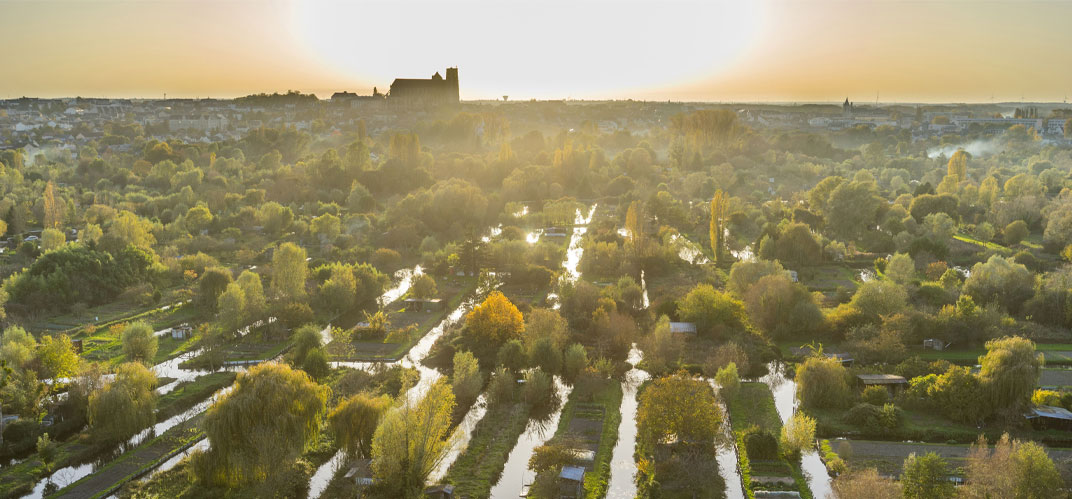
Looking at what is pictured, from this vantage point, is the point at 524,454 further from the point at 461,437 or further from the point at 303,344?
the point at 303,344

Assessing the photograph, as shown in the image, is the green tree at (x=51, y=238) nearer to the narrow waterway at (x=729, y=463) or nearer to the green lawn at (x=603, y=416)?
the green lawn at (x=603, y=416)

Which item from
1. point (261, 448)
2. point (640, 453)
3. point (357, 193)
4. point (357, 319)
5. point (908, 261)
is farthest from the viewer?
point (357, 193)

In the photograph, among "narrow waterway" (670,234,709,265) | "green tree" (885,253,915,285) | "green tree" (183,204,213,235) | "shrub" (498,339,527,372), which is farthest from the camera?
"green tree" (183,204,213,235)

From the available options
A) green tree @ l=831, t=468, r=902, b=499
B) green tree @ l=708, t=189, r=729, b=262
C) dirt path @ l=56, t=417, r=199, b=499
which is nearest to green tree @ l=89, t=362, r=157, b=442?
dirt path @ l=56, t=417, r=199, b=499

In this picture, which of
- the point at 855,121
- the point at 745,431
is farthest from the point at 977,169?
the point at 855,121

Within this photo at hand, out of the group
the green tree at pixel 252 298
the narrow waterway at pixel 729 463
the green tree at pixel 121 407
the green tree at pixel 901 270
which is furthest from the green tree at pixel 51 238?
the green tree at pixel 901 270

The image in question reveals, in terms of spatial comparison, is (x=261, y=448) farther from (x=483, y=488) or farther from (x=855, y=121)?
(x=855, y=121)

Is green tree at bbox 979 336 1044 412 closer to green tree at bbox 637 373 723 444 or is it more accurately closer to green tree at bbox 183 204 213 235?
green tree at bbox 637 373 723 444
